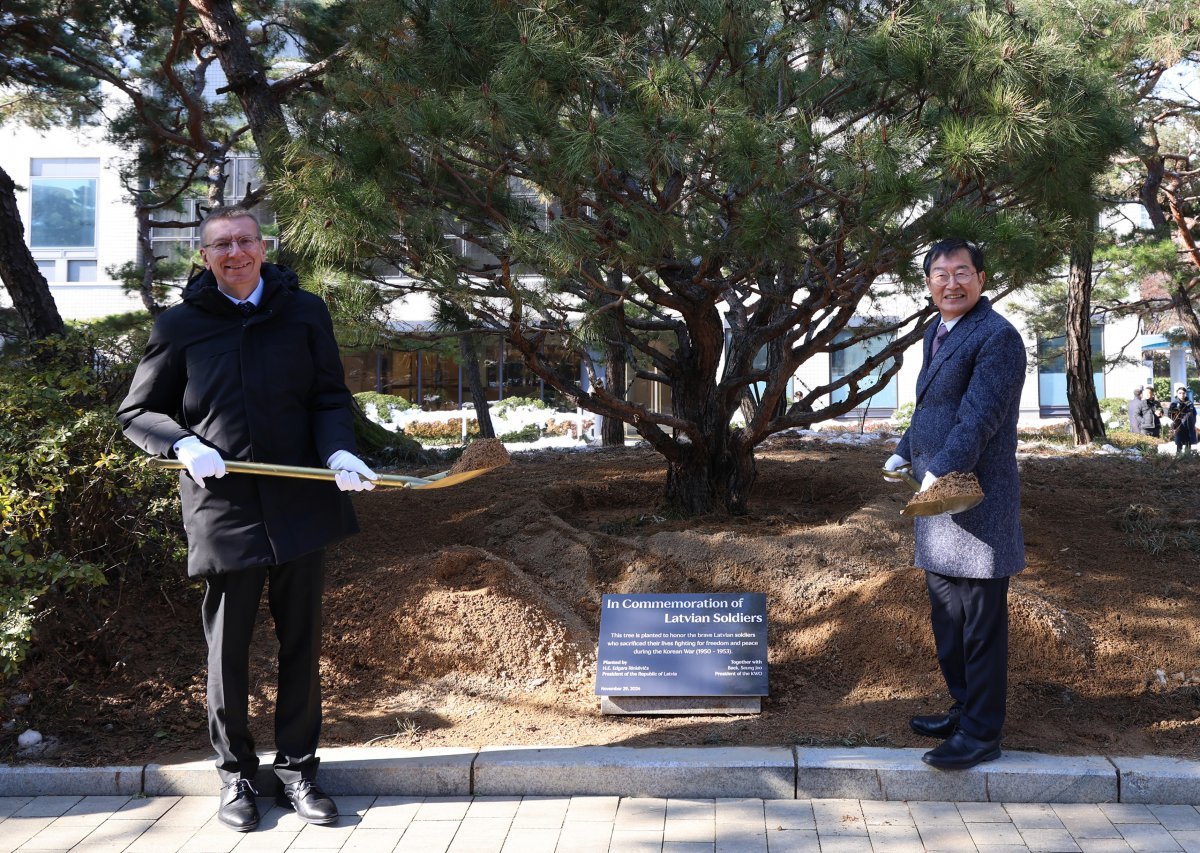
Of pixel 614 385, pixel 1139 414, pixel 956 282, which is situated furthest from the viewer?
pixel 1139 414

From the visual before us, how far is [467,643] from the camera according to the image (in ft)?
15.8

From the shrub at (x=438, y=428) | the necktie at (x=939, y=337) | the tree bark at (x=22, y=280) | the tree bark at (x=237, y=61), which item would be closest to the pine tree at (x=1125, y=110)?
the necktie at (x=939, y=337)

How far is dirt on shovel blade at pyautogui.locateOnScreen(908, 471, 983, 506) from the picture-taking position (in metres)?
3.36

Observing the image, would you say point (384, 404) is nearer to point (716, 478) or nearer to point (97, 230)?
point (97, 230)

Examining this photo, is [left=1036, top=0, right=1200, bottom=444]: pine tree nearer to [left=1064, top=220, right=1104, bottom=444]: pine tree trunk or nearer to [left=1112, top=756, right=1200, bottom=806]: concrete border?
[left=1064, top=220, right=1104, bottom=444]: pine tree trunk

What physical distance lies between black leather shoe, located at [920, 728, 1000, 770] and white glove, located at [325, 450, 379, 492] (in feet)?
7.02

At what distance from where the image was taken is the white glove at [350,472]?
3289 mm

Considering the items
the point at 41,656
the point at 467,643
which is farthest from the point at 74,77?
the point at 467,643

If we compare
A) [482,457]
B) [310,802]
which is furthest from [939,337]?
[310,802]

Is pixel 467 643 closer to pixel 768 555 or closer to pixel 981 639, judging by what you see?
pixel 768 555

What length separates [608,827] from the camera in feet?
11.4

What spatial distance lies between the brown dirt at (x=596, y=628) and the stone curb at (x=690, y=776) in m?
0.16

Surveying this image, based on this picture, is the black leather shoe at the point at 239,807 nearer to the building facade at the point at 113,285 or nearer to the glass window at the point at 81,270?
the building facade at the point at 113,285

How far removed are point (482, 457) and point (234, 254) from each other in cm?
110
